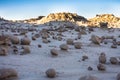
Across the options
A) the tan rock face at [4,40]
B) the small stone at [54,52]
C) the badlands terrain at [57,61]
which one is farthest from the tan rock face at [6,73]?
the tan rock face at [4,40]

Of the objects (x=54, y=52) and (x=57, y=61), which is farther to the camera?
A: (x=54, y=52)

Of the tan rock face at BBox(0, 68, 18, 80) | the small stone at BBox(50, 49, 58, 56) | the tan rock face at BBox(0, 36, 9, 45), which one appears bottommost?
the tan rock face at BBox(0, 68, 18, 80)

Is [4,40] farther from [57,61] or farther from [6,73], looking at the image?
[6,73]

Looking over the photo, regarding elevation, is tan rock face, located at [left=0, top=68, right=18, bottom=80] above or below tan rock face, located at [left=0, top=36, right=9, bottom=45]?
below

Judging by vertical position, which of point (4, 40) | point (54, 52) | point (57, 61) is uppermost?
point (4, 40)

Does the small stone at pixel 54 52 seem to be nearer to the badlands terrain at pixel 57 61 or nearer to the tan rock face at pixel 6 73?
the badlands terrain at pixel 57 61

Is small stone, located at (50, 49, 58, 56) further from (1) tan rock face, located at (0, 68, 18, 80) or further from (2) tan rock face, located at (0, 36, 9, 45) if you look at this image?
(1) tan rock face, located at (0, 68, 18, 80)

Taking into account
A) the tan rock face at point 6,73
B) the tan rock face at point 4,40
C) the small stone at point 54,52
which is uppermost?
the tan rock face at point 4,40

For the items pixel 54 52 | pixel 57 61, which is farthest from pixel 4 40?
pixel 57 61

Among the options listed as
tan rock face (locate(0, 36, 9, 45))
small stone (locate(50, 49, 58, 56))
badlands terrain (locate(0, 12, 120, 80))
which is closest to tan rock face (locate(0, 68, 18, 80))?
badlands terrain (locate(0, 12, 120, 80))

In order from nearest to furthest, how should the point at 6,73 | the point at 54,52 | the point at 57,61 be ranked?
the point at 6,73
the point at 57,61
the point at 54,52

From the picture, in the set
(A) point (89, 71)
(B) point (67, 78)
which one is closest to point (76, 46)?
(A) point (89, 71)

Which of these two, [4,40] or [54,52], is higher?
[4,40]

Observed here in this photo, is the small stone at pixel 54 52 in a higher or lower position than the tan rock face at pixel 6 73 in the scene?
higher
